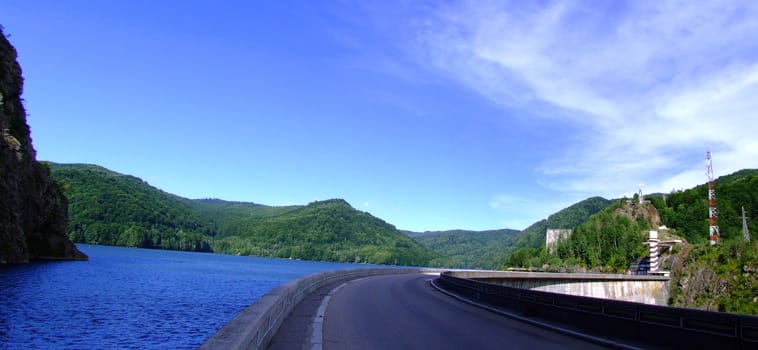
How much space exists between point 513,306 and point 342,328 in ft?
28.9

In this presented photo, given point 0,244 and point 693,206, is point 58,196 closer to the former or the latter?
point 0,244

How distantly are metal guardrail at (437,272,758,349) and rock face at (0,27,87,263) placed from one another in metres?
61.5

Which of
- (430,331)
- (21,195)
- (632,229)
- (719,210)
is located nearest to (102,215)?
(21,195)

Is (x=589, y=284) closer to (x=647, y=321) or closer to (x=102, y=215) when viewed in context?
(x=647, y=321)

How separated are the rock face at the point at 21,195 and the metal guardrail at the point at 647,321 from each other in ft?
202

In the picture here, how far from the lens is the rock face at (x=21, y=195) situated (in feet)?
192

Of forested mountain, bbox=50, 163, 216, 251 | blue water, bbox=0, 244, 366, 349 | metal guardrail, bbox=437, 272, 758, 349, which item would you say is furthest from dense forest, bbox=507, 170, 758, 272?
forested mountain, bbox=50, 163, 216, 251

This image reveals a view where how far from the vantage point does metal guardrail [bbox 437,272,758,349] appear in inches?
360

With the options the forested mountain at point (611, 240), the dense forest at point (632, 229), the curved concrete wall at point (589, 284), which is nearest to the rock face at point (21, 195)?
the curved concrete wall at point (589, 284)

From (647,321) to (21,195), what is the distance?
2885 inches

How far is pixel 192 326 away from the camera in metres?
25.5

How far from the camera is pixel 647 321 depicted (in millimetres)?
11328

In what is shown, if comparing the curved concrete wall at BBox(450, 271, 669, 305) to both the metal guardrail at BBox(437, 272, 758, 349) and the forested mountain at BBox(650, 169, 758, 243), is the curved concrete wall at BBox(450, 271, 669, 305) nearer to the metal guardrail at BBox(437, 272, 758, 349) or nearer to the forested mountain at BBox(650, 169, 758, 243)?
the metal guardrail at BBox(437, 272, 758, 349)

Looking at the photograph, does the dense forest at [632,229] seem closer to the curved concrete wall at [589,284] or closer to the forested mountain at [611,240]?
the forested mountain at [611,240]
